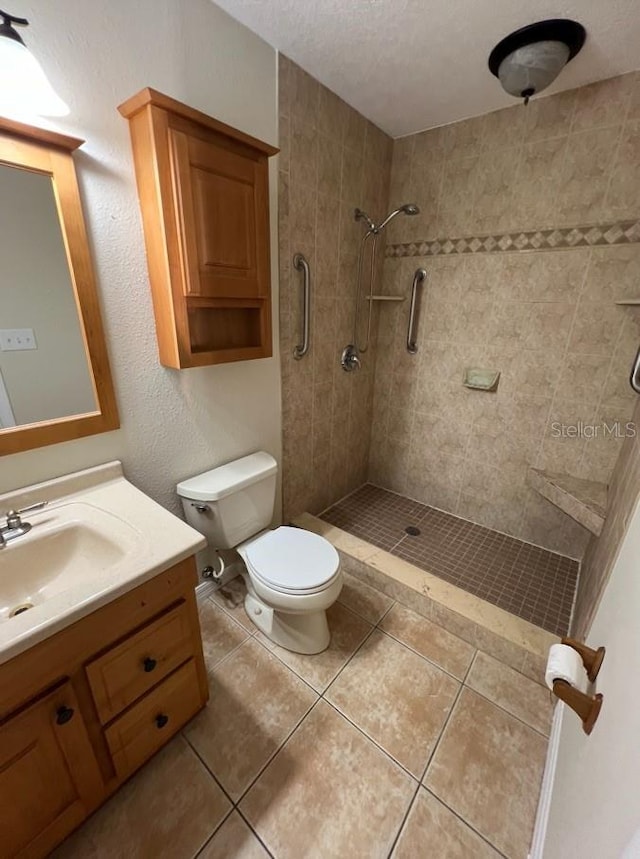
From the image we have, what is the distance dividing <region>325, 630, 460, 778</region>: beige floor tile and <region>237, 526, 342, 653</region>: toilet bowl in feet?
0.63

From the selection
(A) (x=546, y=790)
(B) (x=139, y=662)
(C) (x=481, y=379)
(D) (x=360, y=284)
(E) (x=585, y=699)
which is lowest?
(A) (x=546, y=790)

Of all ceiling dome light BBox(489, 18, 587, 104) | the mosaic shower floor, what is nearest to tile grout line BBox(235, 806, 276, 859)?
the mosaic shower floor

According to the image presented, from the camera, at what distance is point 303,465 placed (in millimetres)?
2139

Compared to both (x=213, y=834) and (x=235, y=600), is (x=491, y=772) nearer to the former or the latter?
(x=213, y=834)

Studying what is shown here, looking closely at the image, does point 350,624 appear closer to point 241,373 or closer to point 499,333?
point 241,373

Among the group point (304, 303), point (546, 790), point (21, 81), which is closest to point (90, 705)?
point (546, 790)

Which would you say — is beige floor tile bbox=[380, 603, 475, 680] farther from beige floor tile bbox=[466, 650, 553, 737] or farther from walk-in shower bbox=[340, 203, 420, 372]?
walk-in shower bbox=[340, 203, 420, 372]

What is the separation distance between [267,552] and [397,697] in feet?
2.42

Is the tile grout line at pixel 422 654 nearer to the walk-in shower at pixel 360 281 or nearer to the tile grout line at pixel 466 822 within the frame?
the tile grout line at pixel 466 822

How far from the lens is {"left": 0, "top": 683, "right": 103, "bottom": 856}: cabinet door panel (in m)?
0.78

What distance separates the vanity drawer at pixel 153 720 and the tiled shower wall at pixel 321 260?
1.05 metres

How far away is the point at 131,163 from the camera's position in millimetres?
1140

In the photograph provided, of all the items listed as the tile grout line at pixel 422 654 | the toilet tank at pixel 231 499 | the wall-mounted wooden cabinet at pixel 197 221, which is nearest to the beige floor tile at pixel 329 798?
the tile grout line at pixel 422 654

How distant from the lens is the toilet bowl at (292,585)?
1.37m
